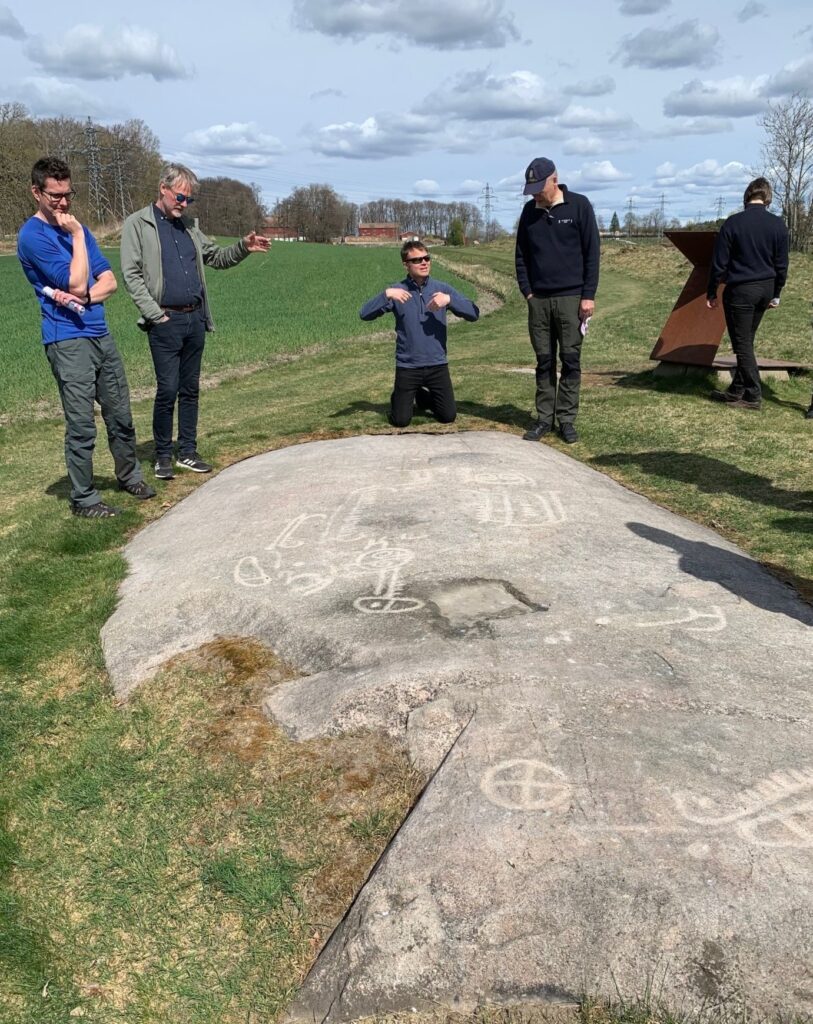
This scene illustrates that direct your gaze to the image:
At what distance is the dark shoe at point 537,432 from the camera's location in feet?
25.6

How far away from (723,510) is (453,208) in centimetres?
14196

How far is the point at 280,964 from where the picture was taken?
7.88 feet

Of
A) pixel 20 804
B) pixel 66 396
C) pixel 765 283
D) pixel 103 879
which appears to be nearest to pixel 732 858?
pixel 103 879

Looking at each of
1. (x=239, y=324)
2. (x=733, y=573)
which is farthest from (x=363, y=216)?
(x=733, y=573)

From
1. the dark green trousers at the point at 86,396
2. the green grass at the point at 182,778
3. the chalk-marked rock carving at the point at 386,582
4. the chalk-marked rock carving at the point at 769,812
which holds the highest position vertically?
the dark green trousers at the point at 86,396

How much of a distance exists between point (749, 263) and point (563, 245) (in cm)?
248

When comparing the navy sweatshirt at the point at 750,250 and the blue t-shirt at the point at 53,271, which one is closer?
the blue t-shirt at the point at 53,271

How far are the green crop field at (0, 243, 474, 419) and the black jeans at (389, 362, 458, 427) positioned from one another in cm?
684

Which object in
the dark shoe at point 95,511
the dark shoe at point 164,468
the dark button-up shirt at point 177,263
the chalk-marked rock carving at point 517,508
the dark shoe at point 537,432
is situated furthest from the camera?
the dark shoe at point 537,432

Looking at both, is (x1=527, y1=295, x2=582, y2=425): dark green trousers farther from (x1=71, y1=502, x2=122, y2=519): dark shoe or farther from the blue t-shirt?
(x1=71, y1=502, x2=122, y2=519): dark shoe

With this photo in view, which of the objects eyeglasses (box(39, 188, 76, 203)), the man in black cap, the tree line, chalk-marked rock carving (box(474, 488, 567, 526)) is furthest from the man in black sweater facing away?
the tree line

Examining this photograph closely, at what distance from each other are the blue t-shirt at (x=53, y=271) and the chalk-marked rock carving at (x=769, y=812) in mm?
5126

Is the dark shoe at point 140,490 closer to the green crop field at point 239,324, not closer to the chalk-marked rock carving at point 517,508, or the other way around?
the chalk-marked rock carving at point 517,508

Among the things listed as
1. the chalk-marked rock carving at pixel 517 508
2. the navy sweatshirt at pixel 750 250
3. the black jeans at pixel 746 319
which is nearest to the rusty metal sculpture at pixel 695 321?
the black jeans at pixel 746 319
